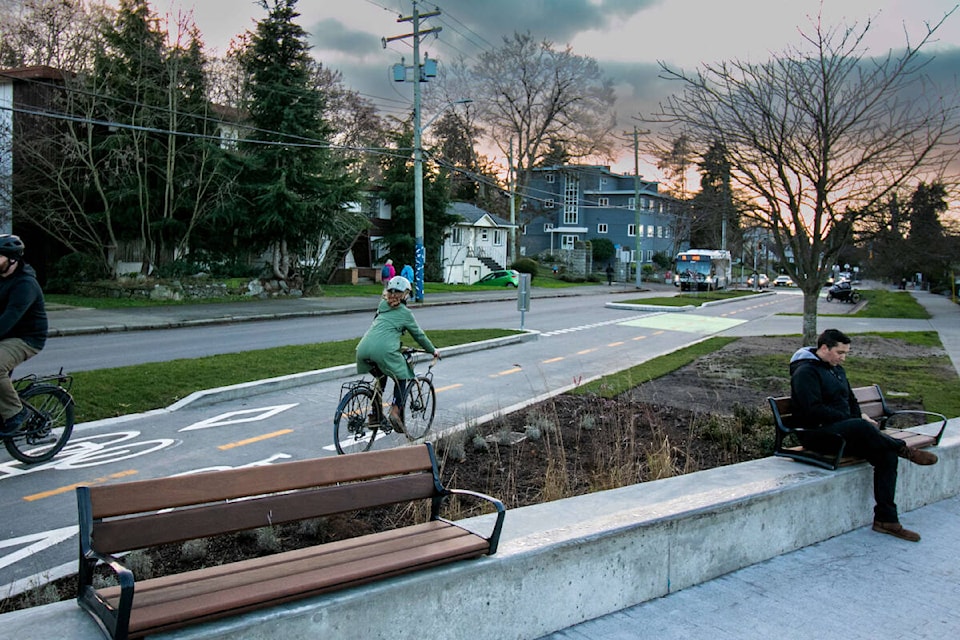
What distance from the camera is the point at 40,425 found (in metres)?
7.16

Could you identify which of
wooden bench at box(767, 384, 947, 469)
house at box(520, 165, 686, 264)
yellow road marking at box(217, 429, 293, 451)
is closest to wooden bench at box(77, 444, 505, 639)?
wooden bench at box(767, 384, 947, 469)

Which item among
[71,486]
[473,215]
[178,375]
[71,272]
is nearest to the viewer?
[71,486]

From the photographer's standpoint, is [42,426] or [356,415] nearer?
[42,426]

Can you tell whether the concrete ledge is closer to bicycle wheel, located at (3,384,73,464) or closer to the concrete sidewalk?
the concrete sidewalk

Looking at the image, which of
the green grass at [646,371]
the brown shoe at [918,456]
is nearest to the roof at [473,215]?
the green grass at [646,371]

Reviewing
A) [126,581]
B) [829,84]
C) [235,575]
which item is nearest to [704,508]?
[235,575]

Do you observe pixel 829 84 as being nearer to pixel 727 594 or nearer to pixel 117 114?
pixel 727 594

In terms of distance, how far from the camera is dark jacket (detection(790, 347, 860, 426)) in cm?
593

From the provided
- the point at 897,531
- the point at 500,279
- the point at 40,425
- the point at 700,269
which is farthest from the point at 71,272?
the point at 700,269

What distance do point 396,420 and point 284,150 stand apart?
24850 mm

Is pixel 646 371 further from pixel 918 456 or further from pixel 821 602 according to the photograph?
pixel 821 602

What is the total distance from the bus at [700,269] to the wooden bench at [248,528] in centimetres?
5459

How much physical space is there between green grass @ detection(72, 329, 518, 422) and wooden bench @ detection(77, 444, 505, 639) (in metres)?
6.37

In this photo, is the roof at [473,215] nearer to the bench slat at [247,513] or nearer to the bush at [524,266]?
the bush at [524,266]
